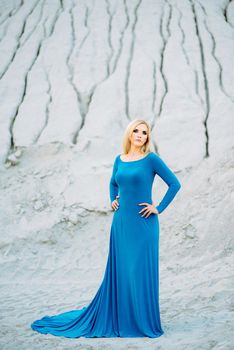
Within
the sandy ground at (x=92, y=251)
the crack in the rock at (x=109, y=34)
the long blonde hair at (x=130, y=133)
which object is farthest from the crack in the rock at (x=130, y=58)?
the long blonde hair at (x=130, y=133)

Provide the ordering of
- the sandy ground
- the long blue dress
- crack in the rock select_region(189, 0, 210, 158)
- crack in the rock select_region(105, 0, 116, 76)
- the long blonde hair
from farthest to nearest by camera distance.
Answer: crack in the rock select_region(105, 0, 116, 76) < crack in the rock select_region(189, 0, 210, 158) < the sandy ground < the long blonde hair < the long blue dress

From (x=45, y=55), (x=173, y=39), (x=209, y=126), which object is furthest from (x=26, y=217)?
(x=173, y=39)

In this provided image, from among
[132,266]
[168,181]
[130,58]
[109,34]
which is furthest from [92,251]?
[109,34]

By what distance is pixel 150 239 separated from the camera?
2984 mm

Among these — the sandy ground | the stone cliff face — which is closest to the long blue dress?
the sandy ground

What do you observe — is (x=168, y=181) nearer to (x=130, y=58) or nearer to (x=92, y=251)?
(x=92, y=251)

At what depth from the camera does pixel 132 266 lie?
2.98 meters

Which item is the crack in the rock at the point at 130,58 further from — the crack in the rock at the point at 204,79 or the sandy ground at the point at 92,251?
the sandy ground at the point at 92,251

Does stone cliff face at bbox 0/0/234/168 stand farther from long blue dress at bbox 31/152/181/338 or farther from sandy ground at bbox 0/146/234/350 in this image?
long blue dress at bbox 31/152/181/338

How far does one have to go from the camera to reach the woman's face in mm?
3062

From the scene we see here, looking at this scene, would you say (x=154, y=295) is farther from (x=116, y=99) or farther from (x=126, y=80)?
(x=126, y=80)

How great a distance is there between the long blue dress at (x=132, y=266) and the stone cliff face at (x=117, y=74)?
3.32 metres

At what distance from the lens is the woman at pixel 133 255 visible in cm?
296

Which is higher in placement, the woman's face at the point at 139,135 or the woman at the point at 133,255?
the woman's face at the point at 139,135
